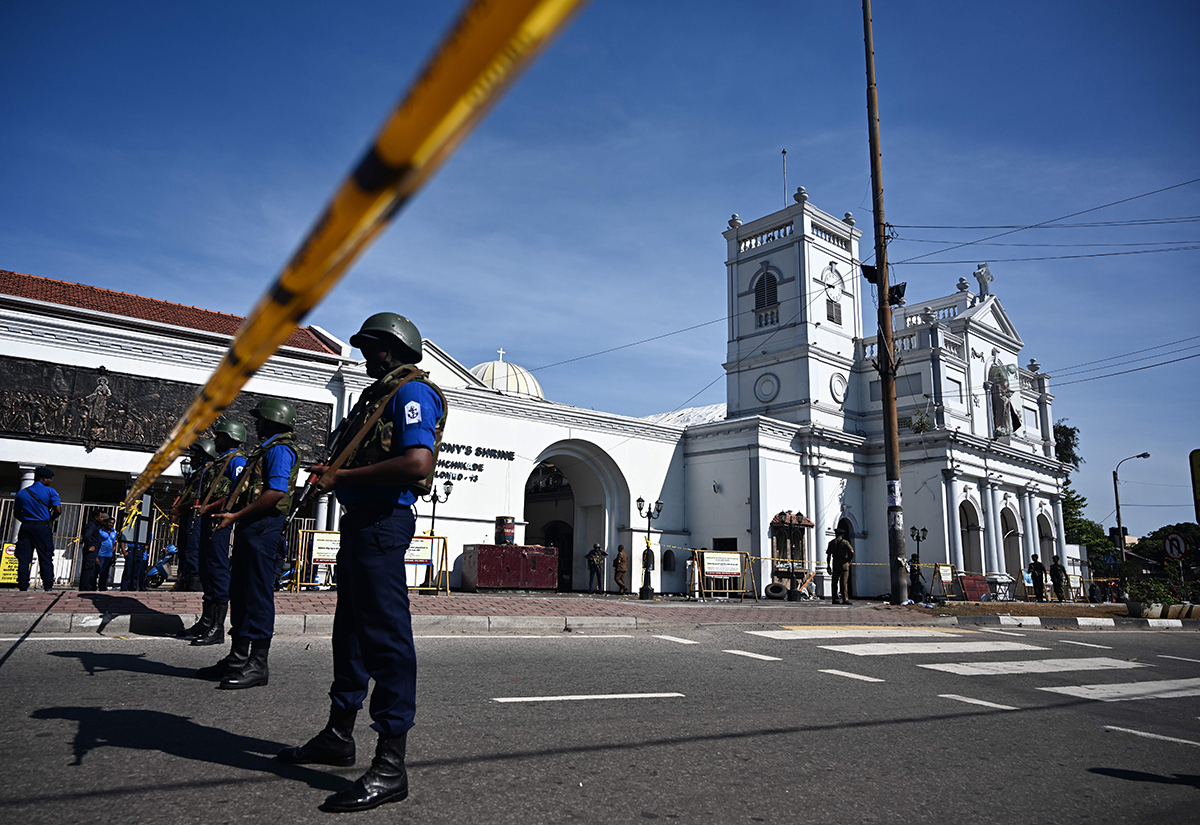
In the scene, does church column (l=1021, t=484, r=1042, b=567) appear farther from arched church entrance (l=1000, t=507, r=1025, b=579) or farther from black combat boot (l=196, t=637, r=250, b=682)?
black combat boot (l=196, t=637, r=250, b=682)

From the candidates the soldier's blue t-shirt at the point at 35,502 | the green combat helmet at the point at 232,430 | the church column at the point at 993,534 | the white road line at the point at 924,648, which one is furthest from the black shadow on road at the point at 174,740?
the church column at the point at 993,534

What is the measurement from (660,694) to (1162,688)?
17.9ft

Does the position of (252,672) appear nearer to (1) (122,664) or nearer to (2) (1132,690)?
(1) (122,664)

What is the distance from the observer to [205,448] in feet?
26.6

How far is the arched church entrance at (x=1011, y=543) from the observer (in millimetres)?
37156

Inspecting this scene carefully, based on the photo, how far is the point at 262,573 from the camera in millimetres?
5383

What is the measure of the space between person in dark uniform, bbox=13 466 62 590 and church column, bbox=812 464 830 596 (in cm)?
2538

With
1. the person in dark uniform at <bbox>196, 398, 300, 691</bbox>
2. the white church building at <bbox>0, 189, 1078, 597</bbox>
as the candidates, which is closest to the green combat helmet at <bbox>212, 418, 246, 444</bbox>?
the person in dark uniform at <bbox>196, 398, 300, 691</bbox>

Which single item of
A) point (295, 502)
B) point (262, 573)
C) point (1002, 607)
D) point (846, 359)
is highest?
point (846, 359)

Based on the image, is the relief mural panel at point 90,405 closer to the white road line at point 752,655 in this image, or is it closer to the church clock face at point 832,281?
the white road line at point 752,655

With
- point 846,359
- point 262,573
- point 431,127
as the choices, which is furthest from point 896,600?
point 846,359

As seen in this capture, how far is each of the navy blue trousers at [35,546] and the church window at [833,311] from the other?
32.3m

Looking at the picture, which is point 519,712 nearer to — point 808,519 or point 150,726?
point 150,726

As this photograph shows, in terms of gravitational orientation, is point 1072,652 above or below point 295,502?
below
